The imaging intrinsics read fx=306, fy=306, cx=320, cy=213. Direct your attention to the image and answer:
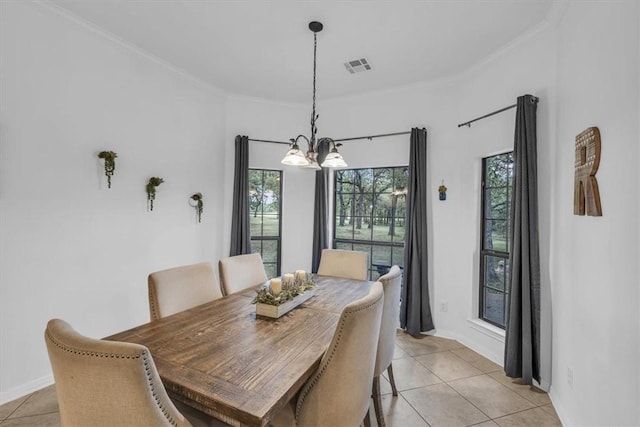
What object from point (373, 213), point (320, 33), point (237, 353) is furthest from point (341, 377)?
point (373, 213)

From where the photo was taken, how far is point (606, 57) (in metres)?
1.63

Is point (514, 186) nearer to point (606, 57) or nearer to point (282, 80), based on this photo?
point (606, 57)


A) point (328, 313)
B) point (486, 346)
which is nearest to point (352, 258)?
point (328, 313)

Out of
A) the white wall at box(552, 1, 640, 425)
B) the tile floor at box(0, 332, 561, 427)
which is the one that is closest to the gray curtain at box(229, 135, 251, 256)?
the tile floor at box(0, 332, 561, 427)

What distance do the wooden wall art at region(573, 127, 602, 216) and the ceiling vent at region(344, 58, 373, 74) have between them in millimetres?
2009

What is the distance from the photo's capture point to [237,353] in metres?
1.38

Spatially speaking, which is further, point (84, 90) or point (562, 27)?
point (84, 90)

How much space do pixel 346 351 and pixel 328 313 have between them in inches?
25.5

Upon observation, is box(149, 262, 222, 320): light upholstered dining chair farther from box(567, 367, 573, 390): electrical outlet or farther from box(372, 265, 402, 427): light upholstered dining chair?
box(567, 367, 573, 390): electrical outlet

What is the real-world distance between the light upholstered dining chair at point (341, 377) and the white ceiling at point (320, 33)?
2205mm

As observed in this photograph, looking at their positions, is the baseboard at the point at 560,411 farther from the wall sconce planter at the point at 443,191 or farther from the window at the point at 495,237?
the wall sconce planter at the point at 443,191

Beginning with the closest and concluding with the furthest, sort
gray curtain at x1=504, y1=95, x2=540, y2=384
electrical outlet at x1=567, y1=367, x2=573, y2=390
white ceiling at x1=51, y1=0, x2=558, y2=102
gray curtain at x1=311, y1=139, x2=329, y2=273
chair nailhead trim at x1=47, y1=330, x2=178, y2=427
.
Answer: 1. chair nailhead trim at x1=47, y1=330, x2=178, y2=427
2. electrical outlet at x1=567, y1=367, x2=573, y2=390
3. white ceiling at x1=51, y1=0, x2=558, y2=102
4. gray curtain at x1=504, y1=95, x2=540, y2=384
5. gray curtain at x1=311, y1=139, x2=329, y2=273

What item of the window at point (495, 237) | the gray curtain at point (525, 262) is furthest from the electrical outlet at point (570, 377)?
the window at point (495, 237)

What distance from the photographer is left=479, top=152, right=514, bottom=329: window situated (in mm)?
3020
